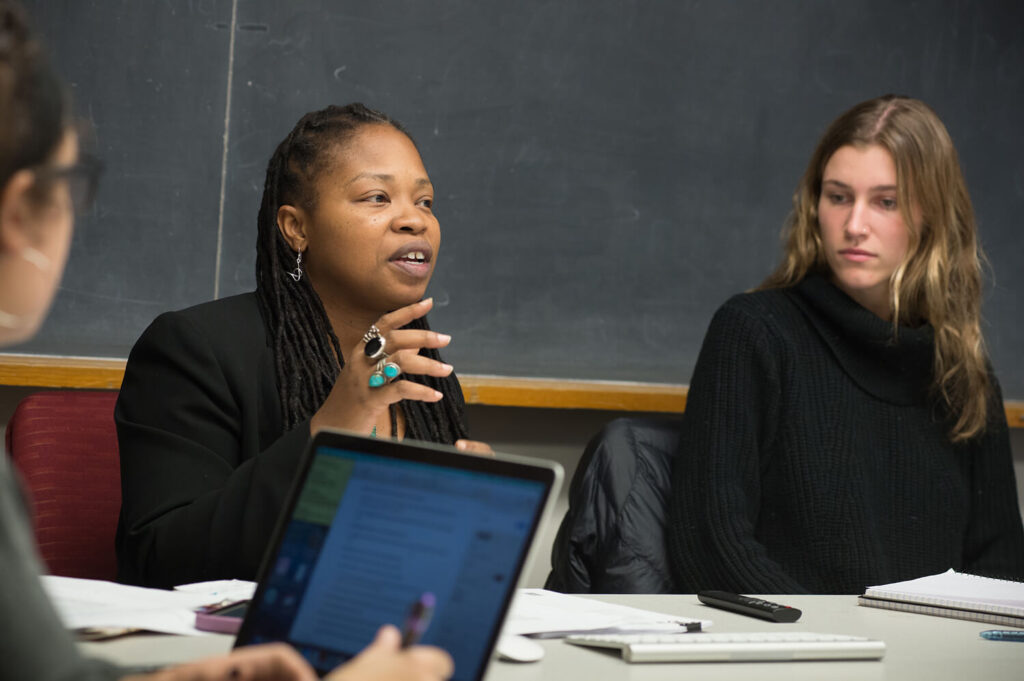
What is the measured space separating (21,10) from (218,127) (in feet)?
5.90

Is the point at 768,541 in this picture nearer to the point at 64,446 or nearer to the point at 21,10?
the point at 64,446

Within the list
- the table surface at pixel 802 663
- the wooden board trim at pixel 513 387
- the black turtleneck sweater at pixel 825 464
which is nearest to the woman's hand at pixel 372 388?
the table surface at pixel 802 663

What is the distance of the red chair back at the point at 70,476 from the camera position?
173cm

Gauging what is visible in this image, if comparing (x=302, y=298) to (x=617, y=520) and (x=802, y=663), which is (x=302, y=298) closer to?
(x=617, y=520)

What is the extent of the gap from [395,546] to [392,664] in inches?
6.3

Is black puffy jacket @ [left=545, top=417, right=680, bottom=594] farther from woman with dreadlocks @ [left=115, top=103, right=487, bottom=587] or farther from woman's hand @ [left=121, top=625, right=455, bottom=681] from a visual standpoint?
woman's hand @ [left=121, top=625, right=455, bottom=681]

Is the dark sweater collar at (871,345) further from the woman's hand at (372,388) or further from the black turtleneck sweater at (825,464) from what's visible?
the woman's hand at (372,388)

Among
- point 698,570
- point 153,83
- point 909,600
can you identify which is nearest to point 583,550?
point 698,570

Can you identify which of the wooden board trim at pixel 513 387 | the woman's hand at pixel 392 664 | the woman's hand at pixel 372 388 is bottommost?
the woman's hand at pixel 392 664

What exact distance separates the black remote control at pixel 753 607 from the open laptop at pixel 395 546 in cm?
64

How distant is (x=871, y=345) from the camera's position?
219 centimetres

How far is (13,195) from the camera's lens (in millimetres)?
675

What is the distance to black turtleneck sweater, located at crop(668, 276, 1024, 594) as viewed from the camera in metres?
2.00

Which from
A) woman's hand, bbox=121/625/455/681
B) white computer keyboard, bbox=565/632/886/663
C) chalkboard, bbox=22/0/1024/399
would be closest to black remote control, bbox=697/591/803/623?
white computer keyboard, bbox=565/632/886/663
